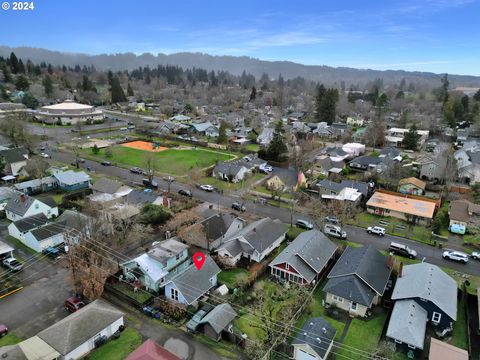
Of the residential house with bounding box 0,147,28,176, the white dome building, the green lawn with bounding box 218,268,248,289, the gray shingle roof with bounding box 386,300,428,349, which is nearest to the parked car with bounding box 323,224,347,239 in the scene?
the green lawn with bounding box 218,268,248,289

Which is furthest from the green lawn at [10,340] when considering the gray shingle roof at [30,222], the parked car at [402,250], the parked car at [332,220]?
the parked car at [402,250]

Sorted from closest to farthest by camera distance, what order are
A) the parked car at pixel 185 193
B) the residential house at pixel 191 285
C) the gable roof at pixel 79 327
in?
the gable roof at pixel 79 327 → the residential house at pixel 191 285 → the parked car at pixel 185 193

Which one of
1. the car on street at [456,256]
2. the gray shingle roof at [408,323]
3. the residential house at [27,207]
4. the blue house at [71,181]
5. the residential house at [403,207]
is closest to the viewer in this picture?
the gray shingle roof at [408,323]

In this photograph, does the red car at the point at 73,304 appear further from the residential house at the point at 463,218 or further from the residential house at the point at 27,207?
the residential house at the point at 463,218

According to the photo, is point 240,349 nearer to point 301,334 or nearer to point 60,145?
point 301,334

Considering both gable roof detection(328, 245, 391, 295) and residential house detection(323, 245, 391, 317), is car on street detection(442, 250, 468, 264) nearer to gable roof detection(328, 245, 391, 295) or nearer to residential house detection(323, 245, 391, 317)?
gable roof detection(328, 245, 391, 295)

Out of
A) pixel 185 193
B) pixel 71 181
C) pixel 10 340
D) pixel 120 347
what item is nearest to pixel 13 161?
pixel 71 181
